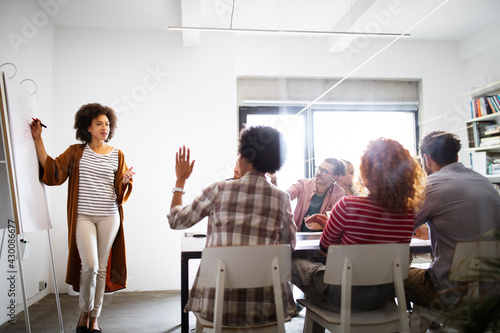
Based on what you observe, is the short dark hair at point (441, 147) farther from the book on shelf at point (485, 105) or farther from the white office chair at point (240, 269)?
the white office chair at point (240, 269)

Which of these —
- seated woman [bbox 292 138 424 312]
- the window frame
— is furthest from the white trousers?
the window frame

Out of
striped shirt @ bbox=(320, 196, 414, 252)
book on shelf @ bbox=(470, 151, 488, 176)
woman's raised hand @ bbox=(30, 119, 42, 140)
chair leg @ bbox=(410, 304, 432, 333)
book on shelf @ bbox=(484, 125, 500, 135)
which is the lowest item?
chair leg @ bbox=(410, 304, 432, 333)

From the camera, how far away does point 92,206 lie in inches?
87.2

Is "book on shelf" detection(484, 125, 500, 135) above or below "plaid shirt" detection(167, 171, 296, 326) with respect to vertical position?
above

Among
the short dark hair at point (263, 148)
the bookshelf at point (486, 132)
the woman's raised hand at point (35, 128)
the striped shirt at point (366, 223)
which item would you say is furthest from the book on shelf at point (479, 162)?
the woman's raised hand at point (35, 128)

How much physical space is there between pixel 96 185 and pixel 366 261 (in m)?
1.67

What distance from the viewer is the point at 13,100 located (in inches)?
77.2

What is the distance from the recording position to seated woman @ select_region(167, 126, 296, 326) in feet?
4.55

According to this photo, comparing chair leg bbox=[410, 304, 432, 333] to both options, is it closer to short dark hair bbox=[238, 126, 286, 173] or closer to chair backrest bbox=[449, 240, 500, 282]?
chair backrest bbox=[449, 240, 500, 282]

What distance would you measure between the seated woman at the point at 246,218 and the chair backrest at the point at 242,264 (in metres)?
0.08

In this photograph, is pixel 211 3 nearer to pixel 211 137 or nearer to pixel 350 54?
pixel 211 137

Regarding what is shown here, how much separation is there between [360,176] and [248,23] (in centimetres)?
272

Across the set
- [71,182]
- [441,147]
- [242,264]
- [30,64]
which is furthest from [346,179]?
[30,64]

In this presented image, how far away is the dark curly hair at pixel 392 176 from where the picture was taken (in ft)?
4.87
